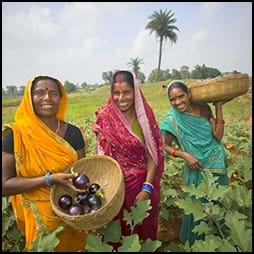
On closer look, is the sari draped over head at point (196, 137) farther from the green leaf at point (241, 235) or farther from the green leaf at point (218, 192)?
the green leaf at point (241, 235)

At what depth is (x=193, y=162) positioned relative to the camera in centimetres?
220

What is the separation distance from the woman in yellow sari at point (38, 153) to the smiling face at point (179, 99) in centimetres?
67

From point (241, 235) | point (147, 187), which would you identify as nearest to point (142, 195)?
point (147, 187)

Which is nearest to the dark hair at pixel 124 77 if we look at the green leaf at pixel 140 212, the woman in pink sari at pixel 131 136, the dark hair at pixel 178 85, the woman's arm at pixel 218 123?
the woman in pink sari at pixel 131 136

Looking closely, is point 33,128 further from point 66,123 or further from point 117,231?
point 117,231

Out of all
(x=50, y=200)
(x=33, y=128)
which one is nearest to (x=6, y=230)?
(x=50, y=200)

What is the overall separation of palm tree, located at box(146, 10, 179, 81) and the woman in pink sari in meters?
0.34

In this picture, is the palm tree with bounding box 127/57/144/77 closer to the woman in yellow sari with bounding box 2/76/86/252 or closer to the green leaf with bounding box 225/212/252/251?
the woman in yellow sari with bounding box 2/76/86/252

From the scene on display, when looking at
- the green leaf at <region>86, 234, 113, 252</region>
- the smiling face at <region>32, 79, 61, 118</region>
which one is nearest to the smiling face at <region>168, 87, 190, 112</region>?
the smiling face at <region>32, 79, 61, 118</region>

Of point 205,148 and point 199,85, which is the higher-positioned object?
point 199,85

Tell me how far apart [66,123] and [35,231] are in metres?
0.62

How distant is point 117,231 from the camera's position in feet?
5.79

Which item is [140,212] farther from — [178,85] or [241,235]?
[178,85]

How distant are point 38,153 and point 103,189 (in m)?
0.40
